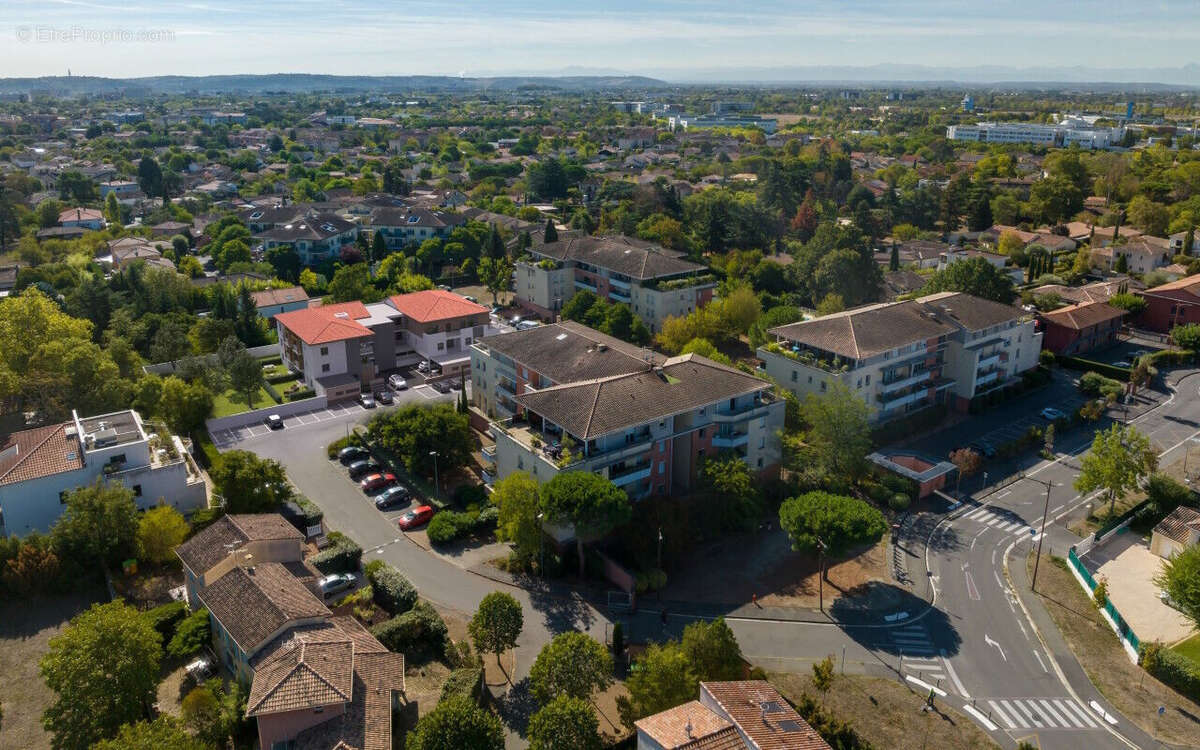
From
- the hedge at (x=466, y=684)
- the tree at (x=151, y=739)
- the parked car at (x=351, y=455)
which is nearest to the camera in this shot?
the tree at (x=151, y=739)

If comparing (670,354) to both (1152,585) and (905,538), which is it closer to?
(905,538)

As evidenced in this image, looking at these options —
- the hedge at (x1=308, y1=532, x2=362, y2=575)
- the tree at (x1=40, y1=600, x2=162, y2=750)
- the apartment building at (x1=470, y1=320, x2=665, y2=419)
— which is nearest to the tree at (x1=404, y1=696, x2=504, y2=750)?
the tree at (x1=40, y1=600, x2=162, y2=750)

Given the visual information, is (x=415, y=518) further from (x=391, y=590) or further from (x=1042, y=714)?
(x=1042, y=714)

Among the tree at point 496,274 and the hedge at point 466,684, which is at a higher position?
the tree at point 496,274

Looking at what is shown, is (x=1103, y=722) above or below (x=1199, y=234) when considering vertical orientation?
below

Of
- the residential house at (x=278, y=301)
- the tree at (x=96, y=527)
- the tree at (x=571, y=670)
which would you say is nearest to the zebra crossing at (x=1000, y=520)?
the tree at (x=571, y=670)

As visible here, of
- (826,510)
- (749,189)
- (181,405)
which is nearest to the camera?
(826,510)

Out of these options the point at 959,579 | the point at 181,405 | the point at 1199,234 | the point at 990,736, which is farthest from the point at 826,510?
the point at 1199,234

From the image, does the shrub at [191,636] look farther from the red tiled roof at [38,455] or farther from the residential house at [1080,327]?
the residential house at [1080,327]
